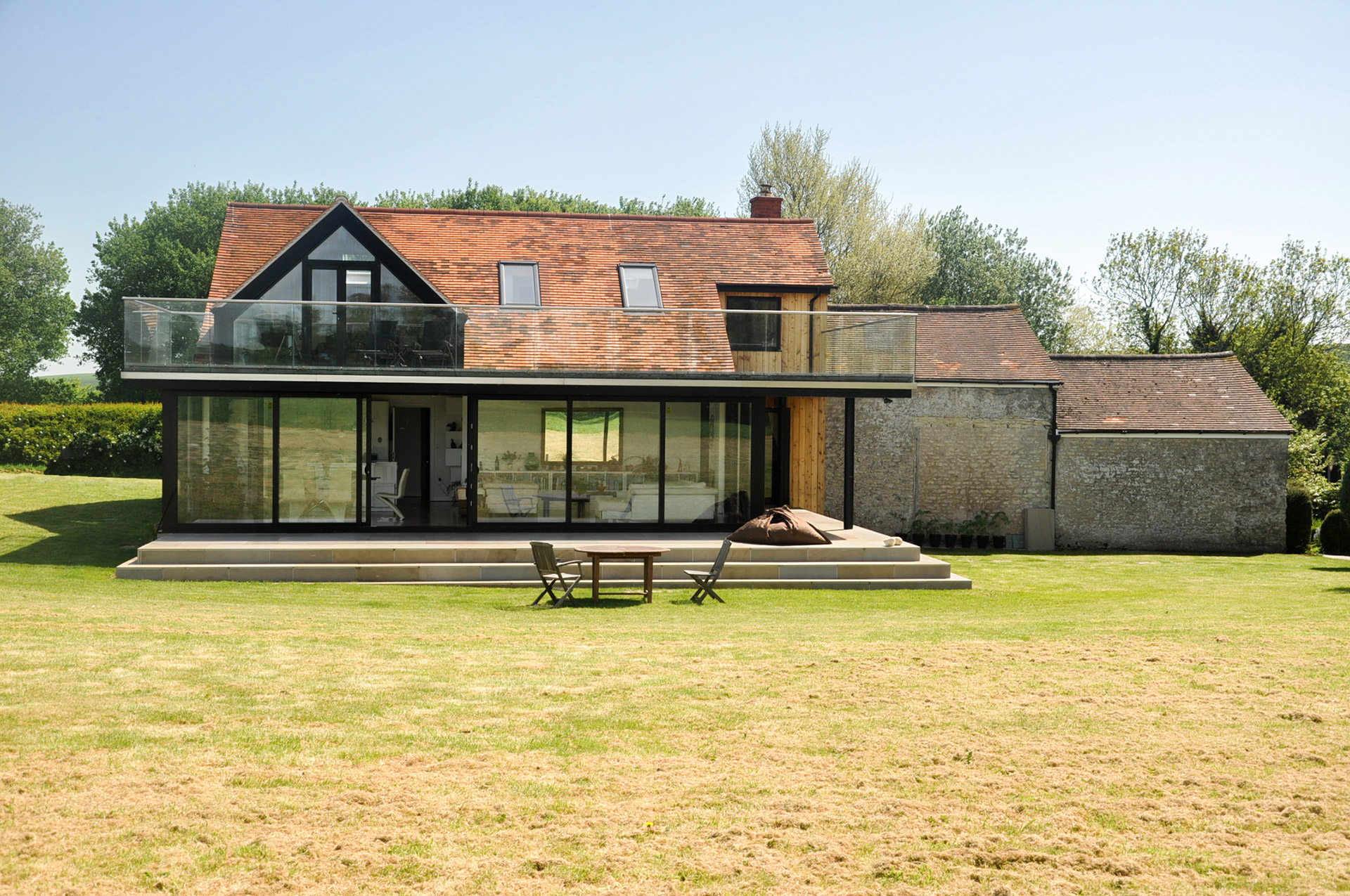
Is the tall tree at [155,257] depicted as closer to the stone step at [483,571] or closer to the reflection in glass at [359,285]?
the reflection in glass at [359,285]

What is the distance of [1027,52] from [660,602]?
1008 centimetres

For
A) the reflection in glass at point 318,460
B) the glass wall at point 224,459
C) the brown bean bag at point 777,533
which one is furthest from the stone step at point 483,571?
the reflection in glass at point 318,460

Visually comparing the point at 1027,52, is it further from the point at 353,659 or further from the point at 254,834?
the point at 254,834

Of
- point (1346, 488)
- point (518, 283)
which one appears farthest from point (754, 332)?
point (1346, 488)

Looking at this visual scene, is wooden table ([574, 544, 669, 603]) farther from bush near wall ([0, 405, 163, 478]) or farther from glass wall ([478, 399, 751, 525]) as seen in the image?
bush near wall ([0, 405, 163, 478])

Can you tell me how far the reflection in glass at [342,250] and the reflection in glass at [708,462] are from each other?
21.6 ft

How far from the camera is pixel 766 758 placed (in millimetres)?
6418

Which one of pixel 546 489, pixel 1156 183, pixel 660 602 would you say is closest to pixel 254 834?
pixel 660 602

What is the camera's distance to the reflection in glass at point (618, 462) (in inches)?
727

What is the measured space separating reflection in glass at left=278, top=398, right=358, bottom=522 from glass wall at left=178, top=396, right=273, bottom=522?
0.91 feet

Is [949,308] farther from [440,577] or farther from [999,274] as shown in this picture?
[999,274]

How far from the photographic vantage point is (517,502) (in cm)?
1838

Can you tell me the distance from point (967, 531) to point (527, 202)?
34.5 m

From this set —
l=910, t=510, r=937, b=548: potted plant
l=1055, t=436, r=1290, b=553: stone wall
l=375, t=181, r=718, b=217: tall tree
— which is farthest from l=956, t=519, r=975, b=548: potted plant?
l=375, t=181, r=718, b=217: tall tree
